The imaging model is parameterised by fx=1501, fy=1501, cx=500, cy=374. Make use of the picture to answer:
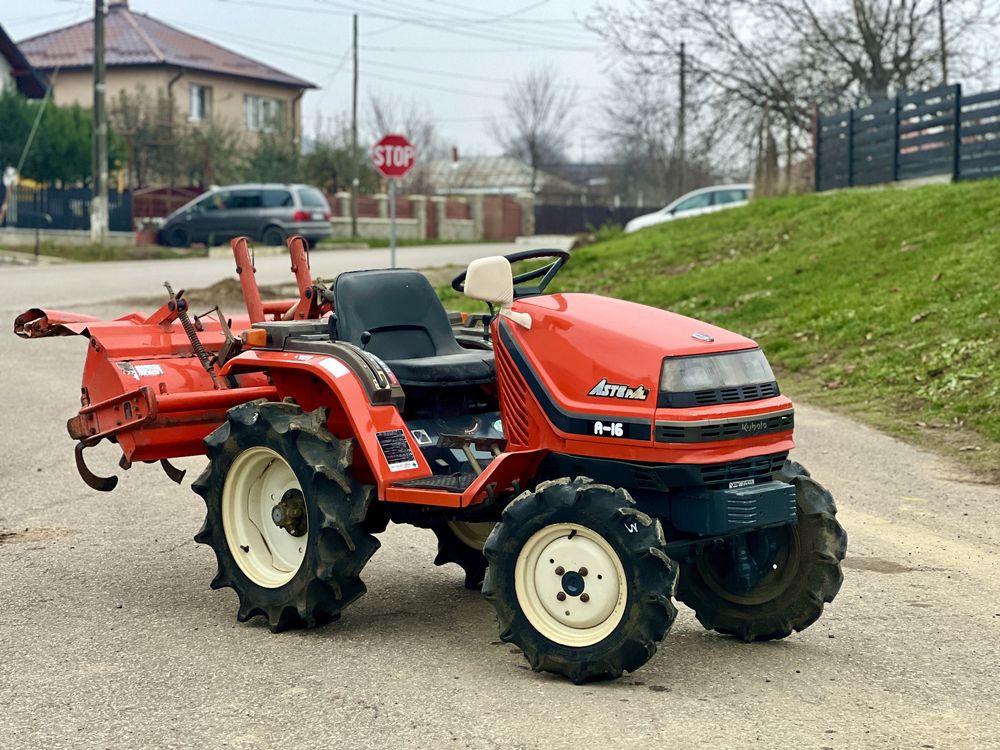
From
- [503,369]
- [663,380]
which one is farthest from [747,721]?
[503,369]

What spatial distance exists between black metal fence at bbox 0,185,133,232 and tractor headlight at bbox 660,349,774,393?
39991 mm

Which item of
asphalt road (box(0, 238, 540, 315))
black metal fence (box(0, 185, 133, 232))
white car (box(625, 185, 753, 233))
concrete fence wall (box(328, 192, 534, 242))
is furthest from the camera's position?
concrete fence wall (box(328, 192, 534, 242))

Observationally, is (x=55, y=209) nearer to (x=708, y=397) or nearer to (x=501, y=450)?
(x=501, y=450)

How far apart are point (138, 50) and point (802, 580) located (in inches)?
2347

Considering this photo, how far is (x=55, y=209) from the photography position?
43656mm

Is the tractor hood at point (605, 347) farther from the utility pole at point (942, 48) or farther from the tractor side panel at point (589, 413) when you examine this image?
the utility pole at point (942, 48)

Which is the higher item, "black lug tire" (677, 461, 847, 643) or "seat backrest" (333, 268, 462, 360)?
"seat backrest" (333, 268, 462, 360)

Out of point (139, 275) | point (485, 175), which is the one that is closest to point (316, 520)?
point (139, 275)

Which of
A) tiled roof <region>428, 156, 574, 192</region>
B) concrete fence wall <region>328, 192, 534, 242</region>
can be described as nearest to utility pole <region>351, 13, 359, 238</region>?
concrete fence wall <region>328, 192, 534, 242</region>

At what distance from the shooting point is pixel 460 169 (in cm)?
9438

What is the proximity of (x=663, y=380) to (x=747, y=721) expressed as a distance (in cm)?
128

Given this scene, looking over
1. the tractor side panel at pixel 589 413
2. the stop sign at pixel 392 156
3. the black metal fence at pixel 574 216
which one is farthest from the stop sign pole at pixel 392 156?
the black metal fence at pixel 574 216

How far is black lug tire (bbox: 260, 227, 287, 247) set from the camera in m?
38.8

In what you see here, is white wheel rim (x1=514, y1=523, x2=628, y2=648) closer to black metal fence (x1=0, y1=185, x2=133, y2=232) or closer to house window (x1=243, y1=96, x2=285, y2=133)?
black metal fence (x1=0, y1=185, x2=133, y2=232)
